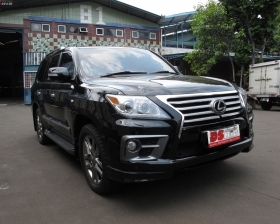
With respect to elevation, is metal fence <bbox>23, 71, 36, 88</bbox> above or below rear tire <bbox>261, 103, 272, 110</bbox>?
above

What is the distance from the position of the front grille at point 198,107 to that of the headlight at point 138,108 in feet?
0.52

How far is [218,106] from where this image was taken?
9.29 feet

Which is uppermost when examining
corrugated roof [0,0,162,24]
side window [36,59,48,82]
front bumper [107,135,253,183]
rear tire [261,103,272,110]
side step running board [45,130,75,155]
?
corrugated roof [0,0,162,24]

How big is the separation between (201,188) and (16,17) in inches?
684

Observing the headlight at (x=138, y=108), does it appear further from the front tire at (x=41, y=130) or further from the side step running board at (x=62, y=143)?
the front tire at (x=41, y=130)

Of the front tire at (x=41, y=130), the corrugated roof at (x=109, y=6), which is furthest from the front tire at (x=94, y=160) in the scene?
the corrugated roof at (x=109, y=6)

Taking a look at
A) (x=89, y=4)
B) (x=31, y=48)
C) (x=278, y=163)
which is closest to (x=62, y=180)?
(x=278, y=163)

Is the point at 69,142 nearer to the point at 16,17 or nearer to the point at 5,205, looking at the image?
the point at 5,205

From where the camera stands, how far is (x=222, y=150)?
9.43 feet

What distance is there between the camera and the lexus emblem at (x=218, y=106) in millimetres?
2809

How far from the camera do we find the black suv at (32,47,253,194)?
2.53 m

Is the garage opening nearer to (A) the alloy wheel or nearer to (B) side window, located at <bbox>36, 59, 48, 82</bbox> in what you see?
(B) side window, located at <bbox>36, 59, 48, 82</bbox>

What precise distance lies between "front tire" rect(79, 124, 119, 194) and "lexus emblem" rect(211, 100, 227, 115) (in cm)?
119

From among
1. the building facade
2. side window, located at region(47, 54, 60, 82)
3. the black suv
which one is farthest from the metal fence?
the black suv
